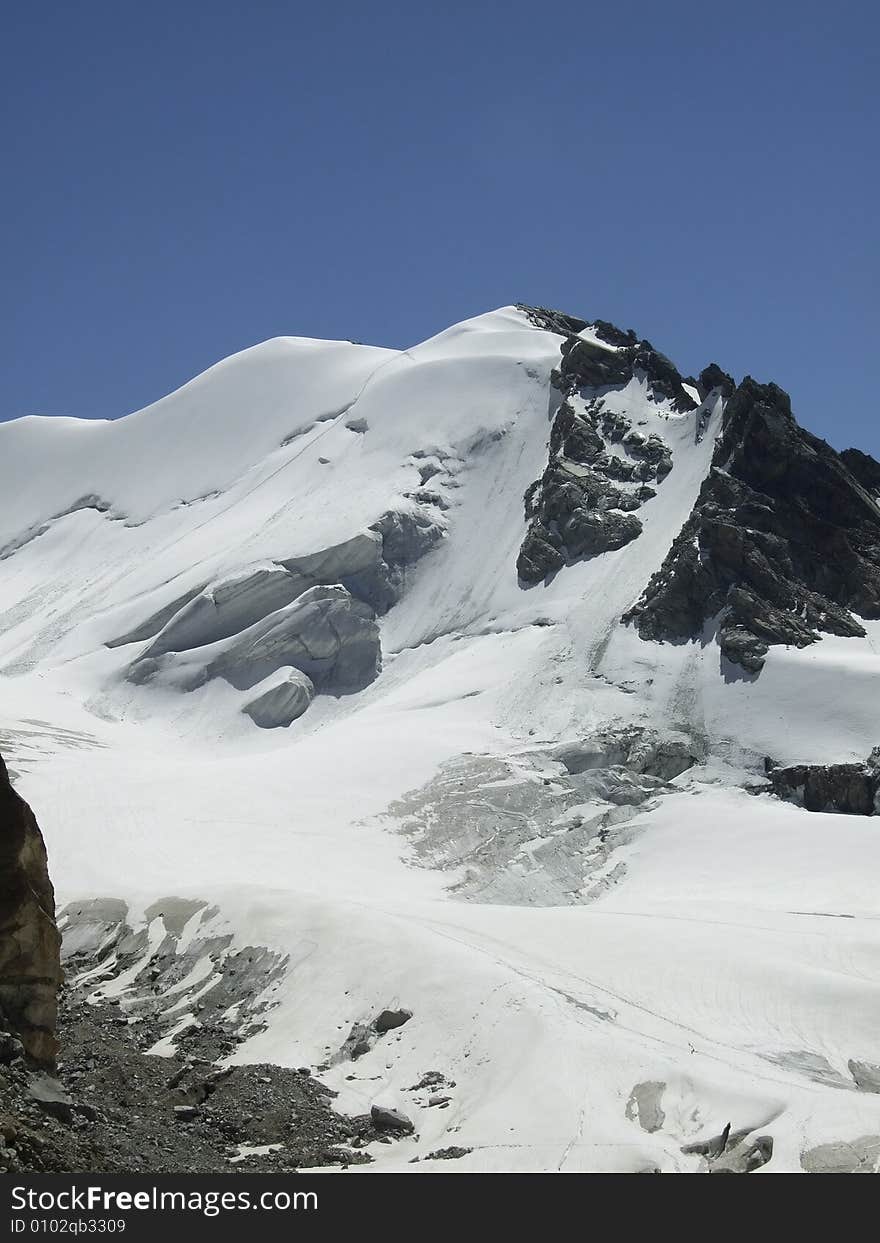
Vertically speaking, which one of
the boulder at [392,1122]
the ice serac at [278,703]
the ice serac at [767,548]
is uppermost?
the ice serac at [767,548]

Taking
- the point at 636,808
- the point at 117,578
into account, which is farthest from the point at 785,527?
the point at 117,578

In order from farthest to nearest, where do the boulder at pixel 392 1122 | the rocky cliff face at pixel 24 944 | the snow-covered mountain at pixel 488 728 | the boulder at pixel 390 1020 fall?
1. the boulder at pixel 390 1020
2. the snow-covered mountain at pixel 488 728
3. the boulder at pixel 392 1122
4. the rocky cliff face at pixel 24 944

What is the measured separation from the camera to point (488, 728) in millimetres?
76500

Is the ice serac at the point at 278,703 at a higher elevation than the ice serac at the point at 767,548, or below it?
below

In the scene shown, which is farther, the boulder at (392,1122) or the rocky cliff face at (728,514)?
the rocky cliff face at (728,514)

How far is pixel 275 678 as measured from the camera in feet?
313

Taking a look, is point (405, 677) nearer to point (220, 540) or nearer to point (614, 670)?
point (614, 670)

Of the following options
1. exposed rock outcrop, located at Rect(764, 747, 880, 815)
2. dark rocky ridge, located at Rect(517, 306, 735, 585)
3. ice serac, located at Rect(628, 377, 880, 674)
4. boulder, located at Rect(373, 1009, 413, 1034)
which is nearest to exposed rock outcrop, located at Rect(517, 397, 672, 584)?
dark rocky ridge, located at Rect(517, 306, 735, 585)

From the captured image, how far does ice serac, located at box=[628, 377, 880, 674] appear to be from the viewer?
277 feet

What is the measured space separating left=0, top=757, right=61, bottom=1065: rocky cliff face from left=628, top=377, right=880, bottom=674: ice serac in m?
62.6

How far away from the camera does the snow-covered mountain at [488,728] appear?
3144 cm

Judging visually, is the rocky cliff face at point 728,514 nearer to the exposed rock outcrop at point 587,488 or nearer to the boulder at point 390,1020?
the exposed rock outcrop at point 587,488

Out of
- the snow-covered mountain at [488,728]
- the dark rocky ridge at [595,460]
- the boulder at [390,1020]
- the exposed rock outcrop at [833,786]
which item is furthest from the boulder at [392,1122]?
the dark rocky ridge at [595,460]

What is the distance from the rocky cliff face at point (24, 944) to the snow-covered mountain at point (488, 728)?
7.35m
